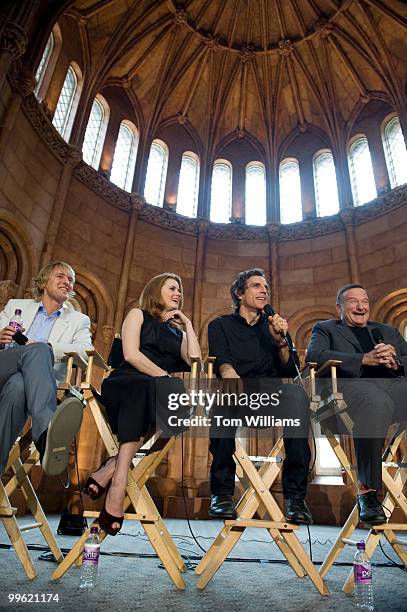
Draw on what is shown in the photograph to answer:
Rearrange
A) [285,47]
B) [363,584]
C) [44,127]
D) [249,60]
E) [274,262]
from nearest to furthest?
1. [363,584]
2. [44,127]
3. [274,262]
4. [285,47]
5. [249,60]

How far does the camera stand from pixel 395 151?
1155 centimetres

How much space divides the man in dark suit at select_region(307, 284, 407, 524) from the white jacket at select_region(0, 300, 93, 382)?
1802 millimetres

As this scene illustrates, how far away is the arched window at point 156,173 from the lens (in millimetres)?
12352

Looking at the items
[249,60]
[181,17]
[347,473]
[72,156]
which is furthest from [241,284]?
[249,60]

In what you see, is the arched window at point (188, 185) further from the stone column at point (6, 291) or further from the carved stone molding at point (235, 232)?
the stone column at point (6, 291)

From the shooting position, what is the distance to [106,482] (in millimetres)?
2568

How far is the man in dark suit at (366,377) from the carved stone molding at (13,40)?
7.71m

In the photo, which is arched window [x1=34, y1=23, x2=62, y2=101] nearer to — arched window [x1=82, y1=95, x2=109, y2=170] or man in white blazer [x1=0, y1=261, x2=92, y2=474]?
arched window [x1=82, y1=95, x2=109, y2=170]

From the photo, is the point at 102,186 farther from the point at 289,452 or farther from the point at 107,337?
the point at 289,452

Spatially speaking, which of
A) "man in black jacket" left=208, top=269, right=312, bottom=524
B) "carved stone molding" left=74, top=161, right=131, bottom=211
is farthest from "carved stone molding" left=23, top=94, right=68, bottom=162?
"man in black jacket" left=208, top=269, right=312, bottom=524

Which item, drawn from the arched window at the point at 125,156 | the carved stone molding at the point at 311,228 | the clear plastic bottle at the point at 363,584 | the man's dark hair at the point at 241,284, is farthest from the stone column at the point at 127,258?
the clear plastic bottle at the point at 363,584

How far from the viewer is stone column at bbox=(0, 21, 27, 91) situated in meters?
7.72

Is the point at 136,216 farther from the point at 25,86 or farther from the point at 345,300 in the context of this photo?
the point at 345,300

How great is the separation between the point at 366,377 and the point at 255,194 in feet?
35.2
